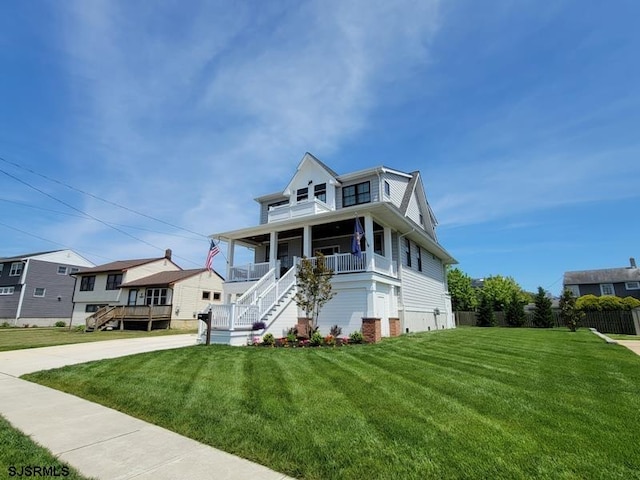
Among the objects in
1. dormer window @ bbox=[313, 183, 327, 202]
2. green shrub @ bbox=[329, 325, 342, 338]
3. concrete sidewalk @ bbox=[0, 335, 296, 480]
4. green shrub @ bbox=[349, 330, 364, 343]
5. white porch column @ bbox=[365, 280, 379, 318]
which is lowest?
concrete sidewalk @ bbox=[0, 335, 296, 480]

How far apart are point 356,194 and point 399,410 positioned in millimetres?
15878

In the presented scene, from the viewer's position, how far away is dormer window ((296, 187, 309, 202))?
2064cm

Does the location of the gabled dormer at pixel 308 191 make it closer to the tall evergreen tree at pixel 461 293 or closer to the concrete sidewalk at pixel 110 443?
the concrete sidewalk at pixel 110 443

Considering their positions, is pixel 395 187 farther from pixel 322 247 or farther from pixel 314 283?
pixel 314 283

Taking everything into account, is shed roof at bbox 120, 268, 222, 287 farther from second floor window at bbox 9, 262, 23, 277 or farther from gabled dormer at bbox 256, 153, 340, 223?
second floor window at bbox 9, 262, 23, 277

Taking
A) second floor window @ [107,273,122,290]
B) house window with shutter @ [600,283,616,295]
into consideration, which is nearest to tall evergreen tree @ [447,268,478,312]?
house window with shutter @ [600,283,616,295]

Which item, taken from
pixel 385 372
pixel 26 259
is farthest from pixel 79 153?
pixel 26 259

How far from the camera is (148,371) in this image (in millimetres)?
7316

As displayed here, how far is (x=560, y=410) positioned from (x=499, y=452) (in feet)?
6.08

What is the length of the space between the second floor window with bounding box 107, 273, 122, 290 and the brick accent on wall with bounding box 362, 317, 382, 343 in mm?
28459

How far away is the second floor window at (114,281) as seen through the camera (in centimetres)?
3198

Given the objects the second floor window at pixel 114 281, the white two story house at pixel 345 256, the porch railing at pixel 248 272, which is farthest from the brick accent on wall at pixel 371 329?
the second floor window at pixel 114 281

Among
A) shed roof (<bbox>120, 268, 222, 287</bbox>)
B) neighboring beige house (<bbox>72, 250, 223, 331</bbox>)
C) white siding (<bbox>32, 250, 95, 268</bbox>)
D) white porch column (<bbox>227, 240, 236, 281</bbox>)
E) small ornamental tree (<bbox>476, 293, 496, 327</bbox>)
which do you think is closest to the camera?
white porch column (<bbox>227, 240, 236, 281</bbox>)

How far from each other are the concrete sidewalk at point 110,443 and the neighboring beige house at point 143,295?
2323 cm
